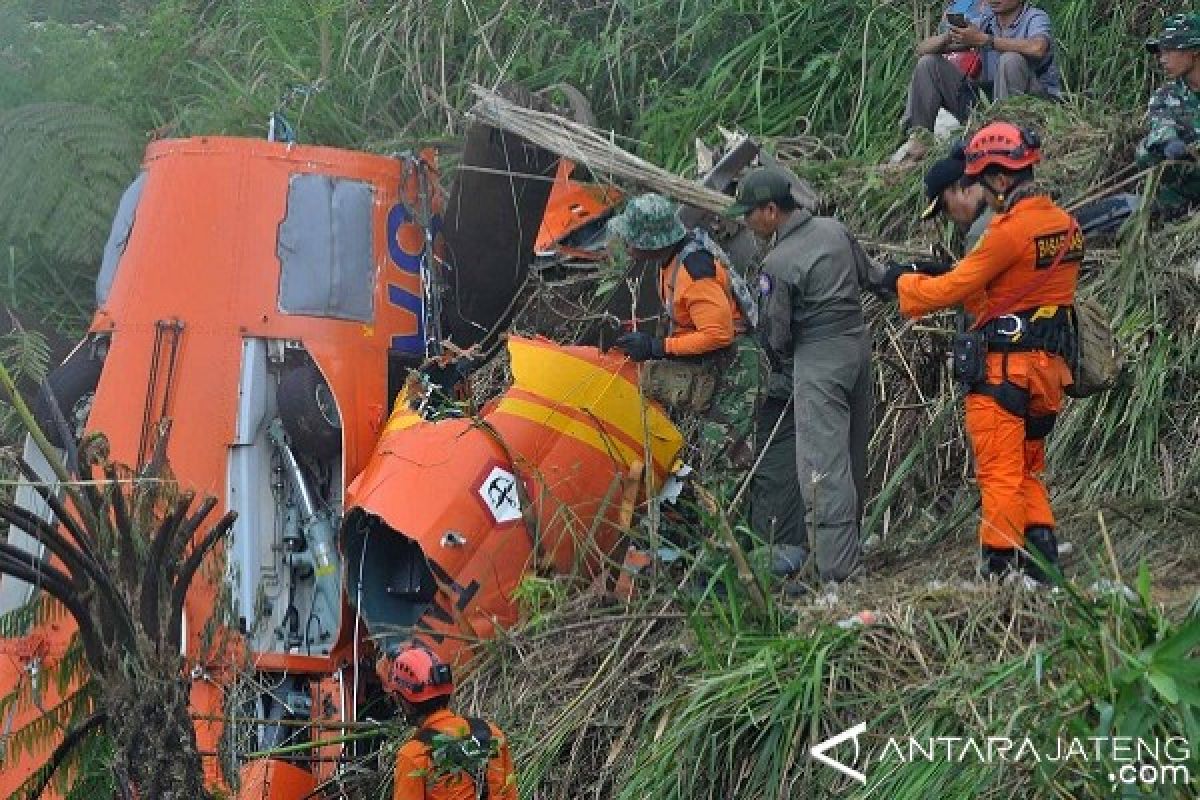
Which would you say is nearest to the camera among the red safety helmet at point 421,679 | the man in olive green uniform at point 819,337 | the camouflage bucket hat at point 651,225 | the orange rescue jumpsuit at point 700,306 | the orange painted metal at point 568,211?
the red safety helmet at point 421,679

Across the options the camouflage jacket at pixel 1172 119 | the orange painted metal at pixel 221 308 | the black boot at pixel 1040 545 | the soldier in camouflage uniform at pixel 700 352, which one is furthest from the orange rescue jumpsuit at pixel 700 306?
the camouflage jacket at pixel 1172 119

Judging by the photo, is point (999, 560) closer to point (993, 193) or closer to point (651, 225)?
point (993, 193)

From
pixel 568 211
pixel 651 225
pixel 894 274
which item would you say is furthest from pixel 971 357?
pixel 568 211

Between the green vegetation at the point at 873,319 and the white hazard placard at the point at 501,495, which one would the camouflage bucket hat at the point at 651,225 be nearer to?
the white hazard placard at the point at 501,495

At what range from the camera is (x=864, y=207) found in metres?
10.5

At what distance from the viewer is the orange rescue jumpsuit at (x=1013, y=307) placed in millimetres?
7418

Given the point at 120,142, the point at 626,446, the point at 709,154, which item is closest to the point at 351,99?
the point at 120,142

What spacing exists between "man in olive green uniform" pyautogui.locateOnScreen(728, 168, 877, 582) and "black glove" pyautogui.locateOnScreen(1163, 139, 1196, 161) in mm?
1668

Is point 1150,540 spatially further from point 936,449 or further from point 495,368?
point 495,368

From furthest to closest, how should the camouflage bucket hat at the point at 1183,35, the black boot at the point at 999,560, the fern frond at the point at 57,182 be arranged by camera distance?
the fern frond at the point at 57,182 < the camouflage bucket hat at the point at 1183,35 < the black boot at the point at 999,560

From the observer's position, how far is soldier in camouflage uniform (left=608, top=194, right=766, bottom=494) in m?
8.92

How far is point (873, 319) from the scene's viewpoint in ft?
32.6

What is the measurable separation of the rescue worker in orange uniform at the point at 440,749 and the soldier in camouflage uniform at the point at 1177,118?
3996mm

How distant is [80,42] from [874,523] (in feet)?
20.0
